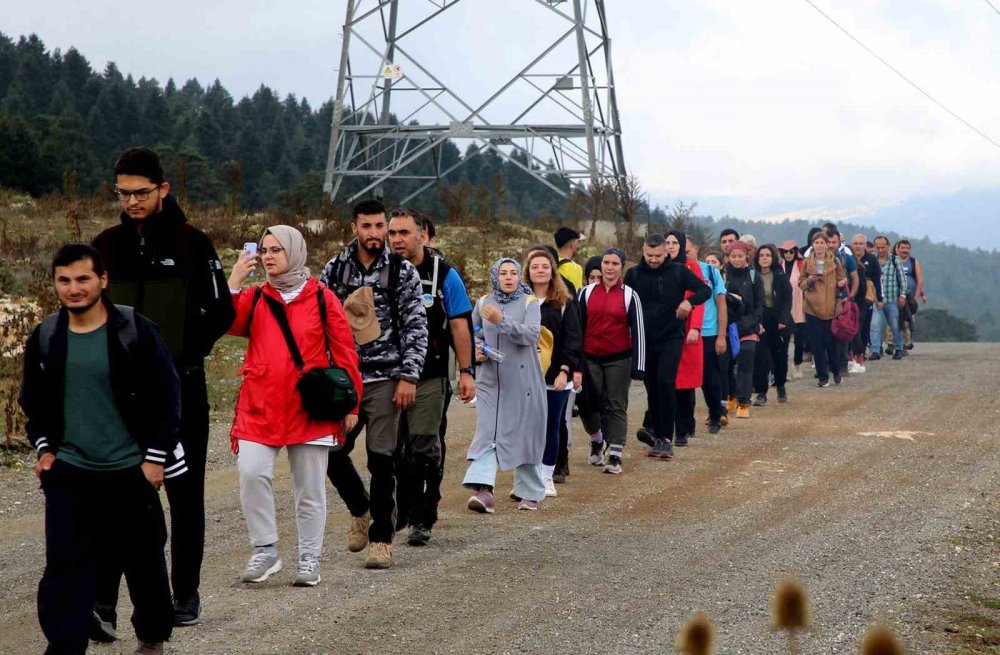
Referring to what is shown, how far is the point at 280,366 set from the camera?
7.18 m

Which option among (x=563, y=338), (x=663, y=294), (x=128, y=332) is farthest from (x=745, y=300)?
(x=128, y=332)

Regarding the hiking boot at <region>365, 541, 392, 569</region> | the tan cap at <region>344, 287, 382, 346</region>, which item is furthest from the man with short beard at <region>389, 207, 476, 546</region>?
the hiking boot at <region>365, 541, 392, 569</region>

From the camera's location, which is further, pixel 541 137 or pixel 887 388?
pixel 541 137

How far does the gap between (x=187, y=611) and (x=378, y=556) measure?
1.54 metres

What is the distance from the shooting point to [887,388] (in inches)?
789

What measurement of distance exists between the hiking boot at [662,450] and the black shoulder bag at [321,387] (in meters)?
6.19

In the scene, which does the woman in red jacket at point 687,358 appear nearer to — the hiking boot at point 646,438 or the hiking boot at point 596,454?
the hiking boot at point 646,438

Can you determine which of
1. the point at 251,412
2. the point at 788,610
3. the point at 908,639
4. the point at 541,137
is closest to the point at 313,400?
the point at 251,412

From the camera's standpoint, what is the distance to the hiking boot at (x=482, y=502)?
10.1 metres

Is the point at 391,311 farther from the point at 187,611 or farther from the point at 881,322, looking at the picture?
the point at 881,322

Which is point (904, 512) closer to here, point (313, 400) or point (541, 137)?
point (313, 400)

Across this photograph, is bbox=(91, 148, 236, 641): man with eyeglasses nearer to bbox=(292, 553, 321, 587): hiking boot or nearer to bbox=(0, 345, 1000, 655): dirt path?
bbox=(0, 345, 1000, 655): dirt path

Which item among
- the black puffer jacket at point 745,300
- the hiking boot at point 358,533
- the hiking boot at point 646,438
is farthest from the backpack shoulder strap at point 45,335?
the black puffer jacket at point 745,300

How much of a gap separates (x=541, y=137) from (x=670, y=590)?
27.3 metres
